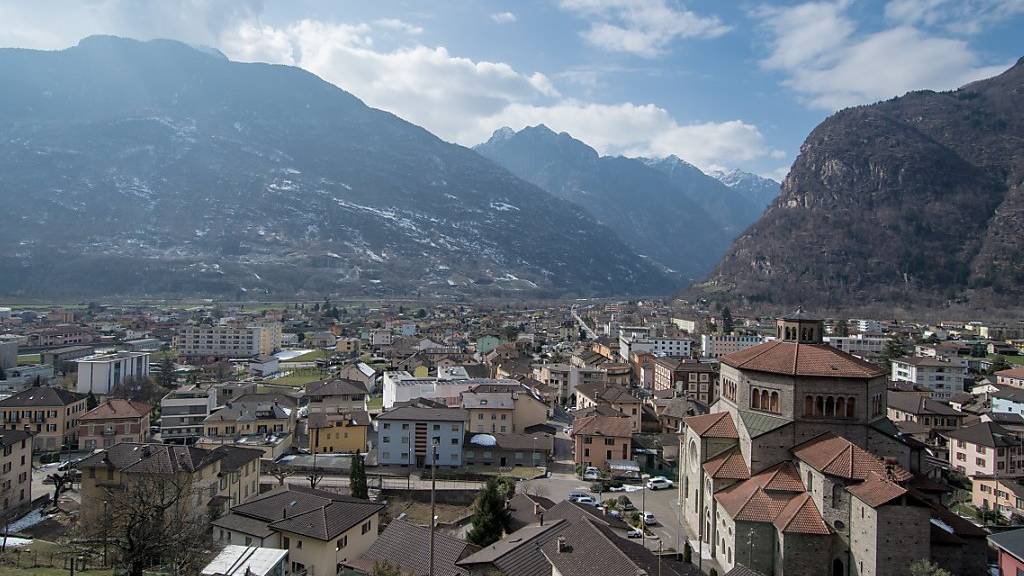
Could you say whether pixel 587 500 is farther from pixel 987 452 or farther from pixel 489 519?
pixel 987 452

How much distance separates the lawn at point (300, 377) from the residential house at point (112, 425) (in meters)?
30.7

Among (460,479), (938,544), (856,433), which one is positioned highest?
(856,433)

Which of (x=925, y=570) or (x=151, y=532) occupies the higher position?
(x=925, y=570)

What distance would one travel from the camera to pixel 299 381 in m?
92.5

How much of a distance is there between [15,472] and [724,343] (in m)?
103

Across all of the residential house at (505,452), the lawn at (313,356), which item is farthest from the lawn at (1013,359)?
the lawn at (313,356)

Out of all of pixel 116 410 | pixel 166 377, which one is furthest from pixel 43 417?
pixel 166 377

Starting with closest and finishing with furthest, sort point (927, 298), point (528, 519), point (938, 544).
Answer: point (938, 544)
point (528, 519)
point (927, 298)

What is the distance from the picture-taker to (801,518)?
1172 inches

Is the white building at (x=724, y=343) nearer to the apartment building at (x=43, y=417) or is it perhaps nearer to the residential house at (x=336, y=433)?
the residential house at (x=336, y=433)

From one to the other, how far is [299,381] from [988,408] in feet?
266

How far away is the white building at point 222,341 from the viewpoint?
390 feet

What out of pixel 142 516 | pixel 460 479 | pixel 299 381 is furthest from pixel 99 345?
pixel 142 516

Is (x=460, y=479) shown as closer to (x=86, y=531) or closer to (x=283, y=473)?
(x=283, y=473)
